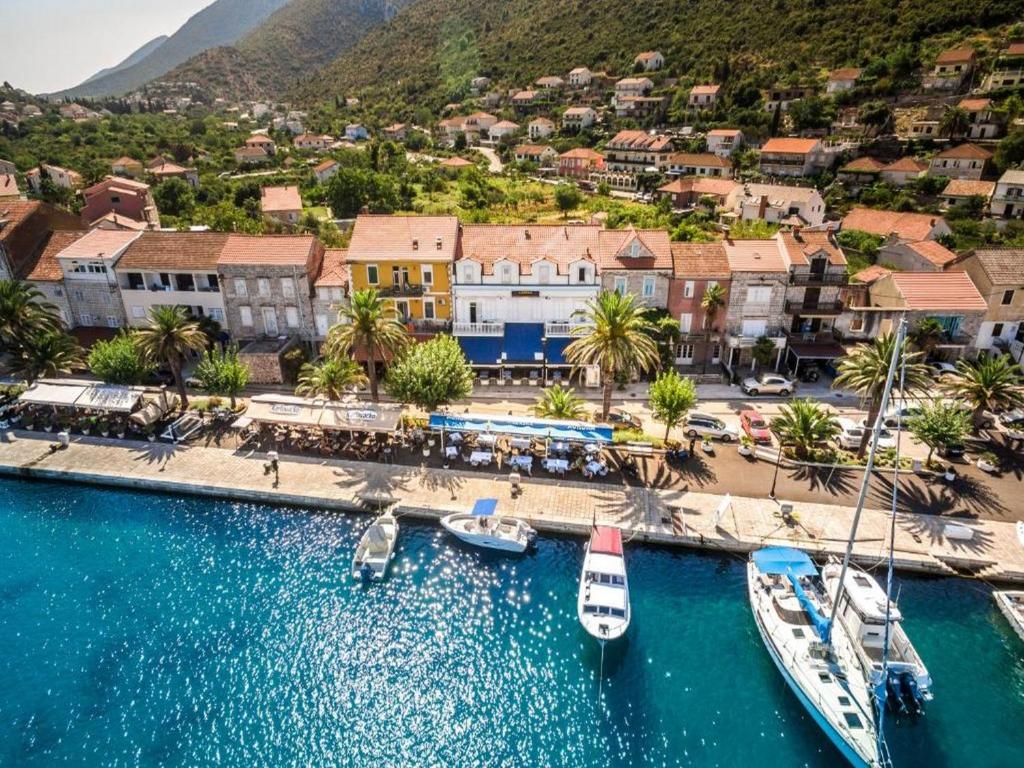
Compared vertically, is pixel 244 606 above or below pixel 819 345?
below

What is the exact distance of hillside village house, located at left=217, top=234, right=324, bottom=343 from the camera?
55.2 m

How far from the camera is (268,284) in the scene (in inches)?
2199

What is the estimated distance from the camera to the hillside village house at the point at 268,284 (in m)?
55.2

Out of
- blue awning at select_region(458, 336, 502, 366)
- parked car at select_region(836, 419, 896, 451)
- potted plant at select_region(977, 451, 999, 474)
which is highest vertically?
blue awning at select_region(458, 336, 502, 366)

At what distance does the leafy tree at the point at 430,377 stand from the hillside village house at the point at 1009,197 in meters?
102

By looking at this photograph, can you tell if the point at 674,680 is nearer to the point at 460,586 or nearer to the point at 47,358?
the point at 460,586

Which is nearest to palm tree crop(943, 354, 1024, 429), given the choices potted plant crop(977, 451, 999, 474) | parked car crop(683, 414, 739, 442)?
potted plant crop(977, 451, 999, 474)

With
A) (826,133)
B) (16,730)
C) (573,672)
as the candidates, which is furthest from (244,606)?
(826,133)

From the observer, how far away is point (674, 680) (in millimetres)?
29797

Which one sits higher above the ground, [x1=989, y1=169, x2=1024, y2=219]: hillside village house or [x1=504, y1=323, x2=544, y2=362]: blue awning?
[x1=989, y1=169, x2=1024, y2=219]: hillside village house

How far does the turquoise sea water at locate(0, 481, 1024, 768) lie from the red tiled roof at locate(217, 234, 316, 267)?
26193mm

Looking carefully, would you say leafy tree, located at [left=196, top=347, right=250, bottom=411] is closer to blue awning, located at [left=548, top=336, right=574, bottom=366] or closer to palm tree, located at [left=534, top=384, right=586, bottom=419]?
palm tree, located at [left=534, top=384, right=586, bottom=419]

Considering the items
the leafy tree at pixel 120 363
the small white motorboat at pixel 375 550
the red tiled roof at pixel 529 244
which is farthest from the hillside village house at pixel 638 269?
Result: the leafy tree at pixel 120 363

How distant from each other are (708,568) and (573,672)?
447 inches
